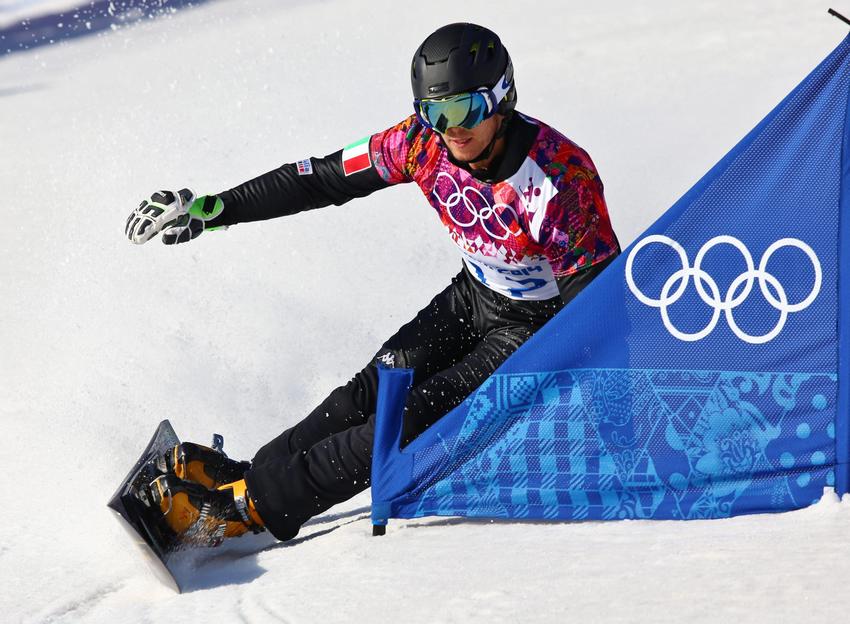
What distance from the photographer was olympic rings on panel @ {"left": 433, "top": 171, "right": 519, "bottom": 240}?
3.33 m

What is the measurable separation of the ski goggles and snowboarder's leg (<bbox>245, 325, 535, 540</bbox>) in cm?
72

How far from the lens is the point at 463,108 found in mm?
3246

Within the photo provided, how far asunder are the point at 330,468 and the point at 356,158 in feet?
3.37

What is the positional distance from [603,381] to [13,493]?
2.14 metres

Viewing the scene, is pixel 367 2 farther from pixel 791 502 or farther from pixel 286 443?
pixel 791 502

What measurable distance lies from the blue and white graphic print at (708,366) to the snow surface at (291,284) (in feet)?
0.40

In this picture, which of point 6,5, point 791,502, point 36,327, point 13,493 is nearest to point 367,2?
point 6,5

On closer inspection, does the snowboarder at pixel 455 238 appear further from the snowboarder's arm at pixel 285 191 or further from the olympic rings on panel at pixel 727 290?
the olympic rings on panel at pixel 727 290

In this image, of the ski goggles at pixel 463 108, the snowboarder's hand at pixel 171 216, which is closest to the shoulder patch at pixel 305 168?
the snowboarder's hand at pixel 171 216

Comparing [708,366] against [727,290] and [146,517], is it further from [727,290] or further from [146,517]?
[146,517]

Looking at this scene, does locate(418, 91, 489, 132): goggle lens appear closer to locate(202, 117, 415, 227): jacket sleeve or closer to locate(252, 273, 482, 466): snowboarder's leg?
locate(202, 117, 415, 227): jacket sleeve

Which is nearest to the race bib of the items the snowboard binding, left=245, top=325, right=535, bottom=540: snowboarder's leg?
left=245, top=325, right=535, bottom=540: snowboarder's leg

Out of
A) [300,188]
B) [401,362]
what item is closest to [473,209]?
[401,362]

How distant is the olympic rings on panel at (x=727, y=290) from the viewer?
9.62 ft
